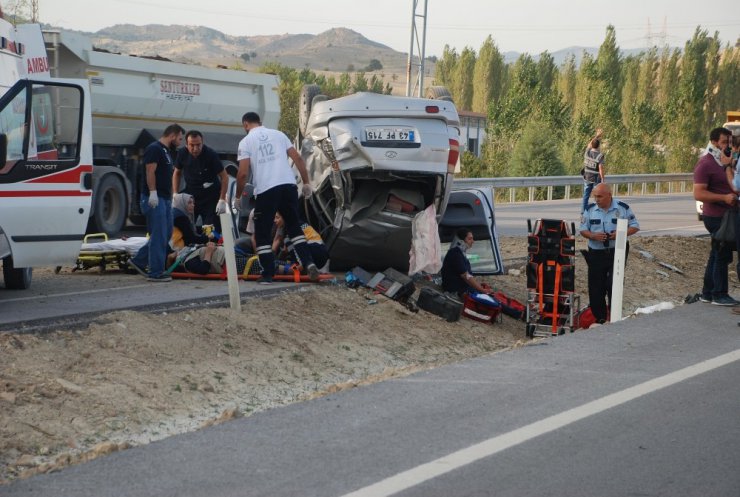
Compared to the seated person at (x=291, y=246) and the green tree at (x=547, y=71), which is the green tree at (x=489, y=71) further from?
the seated person at (x=291, y=246)

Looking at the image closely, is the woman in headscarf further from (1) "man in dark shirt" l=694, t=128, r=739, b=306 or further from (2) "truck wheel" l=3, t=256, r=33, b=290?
(1) "man in dark shirt" l=694, t=128, r=739, b=306

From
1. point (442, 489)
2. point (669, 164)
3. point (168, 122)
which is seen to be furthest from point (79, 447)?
point (669, 164)

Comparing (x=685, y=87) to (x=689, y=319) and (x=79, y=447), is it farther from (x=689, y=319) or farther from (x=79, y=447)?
(x=79, y=447)

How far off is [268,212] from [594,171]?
12.2m

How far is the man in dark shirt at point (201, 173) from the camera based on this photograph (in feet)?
45.5

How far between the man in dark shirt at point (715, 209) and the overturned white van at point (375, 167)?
2997 mm

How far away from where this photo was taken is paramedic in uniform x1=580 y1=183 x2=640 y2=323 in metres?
12.1

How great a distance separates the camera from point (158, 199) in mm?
12242

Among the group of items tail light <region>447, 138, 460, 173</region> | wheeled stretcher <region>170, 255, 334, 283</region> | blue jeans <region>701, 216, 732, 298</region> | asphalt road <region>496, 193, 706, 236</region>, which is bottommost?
asphalt road <region>496, 193, 706, 236</region>

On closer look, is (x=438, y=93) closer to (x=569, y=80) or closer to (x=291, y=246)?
(x=291, y=246)

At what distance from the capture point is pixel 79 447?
6.61 meters

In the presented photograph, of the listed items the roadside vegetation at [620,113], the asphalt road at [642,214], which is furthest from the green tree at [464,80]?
the asphalt road at [642,214]

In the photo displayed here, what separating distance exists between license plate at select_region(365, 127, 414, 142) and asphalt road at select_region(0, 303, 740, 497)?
525 cm

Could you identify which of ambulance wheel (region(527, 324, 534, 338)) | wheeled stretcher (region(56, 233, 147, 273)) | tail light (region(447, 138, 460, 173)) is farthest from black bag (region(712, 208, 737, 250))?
wheeled stretcher (region(56, 233, 147, 273))
